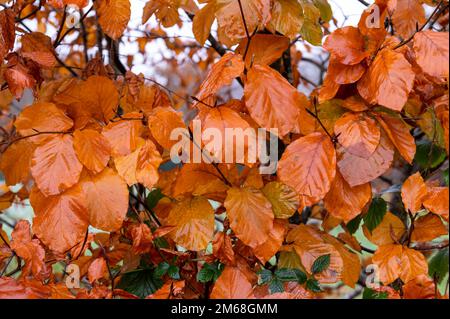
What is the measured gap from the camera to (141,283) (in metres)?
0.78

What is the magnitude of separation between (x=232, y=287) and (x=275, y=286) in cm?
7

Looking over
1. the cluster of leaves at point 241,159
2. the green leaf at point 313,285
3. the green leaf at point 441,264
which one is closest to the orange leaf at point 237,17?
the cluster of leaves at point 241,159

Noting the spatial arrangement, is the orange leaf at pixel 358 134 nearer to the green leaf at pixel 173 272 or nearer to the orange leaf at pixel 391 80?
the orange leaf at pixel 391 80

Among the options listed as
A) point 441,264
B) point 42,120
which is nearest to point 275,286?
point 42,120

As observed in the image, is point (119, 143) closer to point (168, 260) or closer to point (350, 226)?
point (168, 260)

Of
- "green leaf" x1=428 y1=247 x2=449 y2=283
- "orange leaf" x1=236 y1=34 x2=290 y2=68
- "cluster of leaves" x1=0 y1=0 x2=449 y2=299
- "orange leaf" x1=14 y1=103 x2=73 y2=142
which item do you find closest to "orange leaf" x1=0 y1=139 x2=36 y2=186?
"cluster of leaves" x1=0 y1=0 x2=449 y2=299

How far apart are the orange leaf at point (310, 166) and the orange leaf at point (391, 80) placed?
0.08m

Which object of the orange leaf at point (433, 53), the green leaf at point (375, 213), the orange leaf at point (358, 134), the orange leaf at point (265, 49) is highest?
the orange leaf at point (433, 53)

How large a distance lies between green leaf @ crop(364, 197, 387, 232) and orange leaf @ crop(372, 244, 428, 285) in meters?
0.11

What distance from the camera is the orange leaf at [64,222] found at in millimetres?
585

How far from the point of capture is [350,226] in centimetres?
92

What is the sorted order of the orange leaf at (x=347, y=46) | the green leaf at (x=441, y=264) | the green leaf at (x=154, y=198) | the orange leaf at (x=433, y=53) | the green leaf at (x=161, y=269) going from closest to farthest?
the orange leaf at (x=433, y=53) < the orange leaf at (x=347, y=46) < the green leaf at (x=161, y=269) < the green leaf at (x=154, y=198) < the green leaf at (x=441, y=264)
